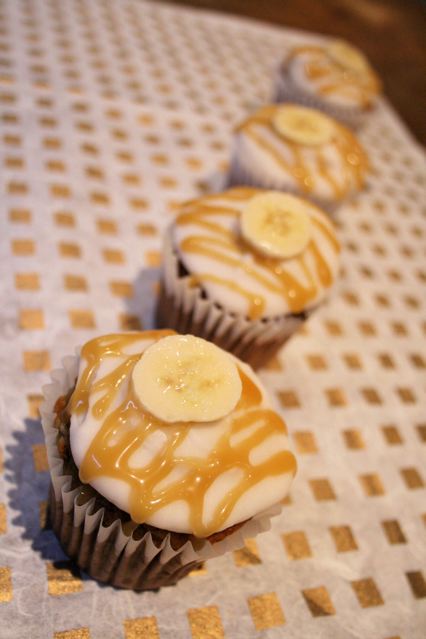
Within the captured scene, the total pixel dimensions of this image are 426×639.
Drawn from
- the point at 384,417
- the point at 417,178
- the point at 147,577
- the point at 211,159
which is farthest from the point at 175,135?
the point at 147,577

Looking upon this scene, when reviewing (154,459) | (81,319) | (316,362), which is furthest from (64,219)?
(154,459)

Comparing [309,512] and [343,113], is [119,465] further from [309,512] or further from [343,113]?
[343,113]

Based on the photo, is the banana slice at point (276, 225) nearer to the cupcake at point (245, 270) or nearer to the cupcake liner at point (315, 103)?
the cupcake at point (245, 270)

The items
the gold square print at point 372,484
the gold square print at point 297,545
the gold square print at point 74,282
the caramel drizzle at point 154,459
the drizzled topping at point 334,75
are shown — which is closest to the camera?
the caramel drizzle at point 154,459

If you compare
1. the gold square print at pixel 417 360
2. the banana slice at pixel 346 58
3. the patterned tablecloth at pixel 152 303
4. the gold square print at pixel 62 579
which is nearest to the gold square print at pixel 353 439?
the patterned tablecloth at pixel 152 303

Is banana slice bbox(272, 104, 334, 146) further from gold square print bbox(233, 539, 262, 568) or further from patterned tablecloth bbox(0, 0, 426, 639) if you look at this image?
gold square print bbox(233, 539, 262, 568)

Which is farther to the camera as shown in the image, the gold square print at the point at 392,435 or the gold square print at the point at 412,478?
the gold square print at the point at 392,435

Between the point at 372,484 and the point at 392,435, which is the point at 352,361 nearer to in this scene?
the point at 392,435

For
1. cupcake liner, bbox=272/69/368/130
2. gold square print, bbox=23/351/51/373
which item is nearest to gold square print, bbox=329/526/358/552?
gold square print, bbox=23/351/51/373
